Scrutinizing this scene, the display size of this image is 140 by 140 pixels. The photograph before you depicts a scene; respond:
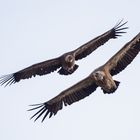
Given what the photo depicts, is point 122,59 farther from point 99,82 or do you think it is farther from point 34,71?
point 34,71

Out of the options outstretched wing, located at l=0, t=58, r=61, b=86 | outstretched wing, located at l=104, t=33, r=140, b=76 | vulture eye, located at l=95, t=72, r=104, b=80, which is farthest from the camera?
outstretched wing, located at l=0, t=58, r=61, b=86

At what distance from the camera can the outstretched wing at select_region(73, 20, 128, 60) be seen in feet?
73.8

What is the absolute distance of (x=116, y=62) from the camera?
2058 cm

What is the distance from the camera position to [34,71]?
2333 cm

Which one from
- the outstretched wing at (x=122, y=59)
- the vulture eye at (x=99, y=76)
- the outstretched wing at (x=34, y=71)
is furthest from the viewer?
the outstretched wing at (x=34, y=71)

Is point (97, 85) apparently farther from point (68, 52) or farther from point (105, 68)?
point (68, 52)

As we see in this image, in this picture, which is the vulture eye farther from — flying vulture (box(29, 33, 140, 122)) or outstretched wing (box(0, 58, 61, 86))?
outstretched wing (box(0, 58, 61, 86))

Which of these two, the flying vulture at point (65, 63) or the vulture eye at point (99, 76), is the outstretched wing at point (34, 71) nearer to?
the flying vulture at point (65, 63)

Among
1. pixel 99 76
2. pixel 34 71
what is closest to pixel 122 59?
pixel 99 76

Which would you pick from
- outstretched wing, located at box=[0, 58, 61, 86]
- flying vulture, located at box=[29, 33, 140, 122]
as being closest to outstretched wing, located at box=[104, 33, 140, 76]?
flying vulture, located at box=[29, 33, 140, 122]

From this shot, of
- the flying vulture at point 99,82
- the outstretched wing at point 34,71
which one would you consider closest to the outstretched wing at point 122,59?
the flying vulture at point 99,82

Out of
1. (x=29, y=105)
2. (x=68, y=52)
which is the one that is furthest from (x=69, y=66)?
(x=29, y=105)

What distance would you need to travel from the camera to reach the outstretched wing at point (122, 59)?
2042 cm

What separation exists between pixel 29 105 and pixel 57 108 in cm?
129
